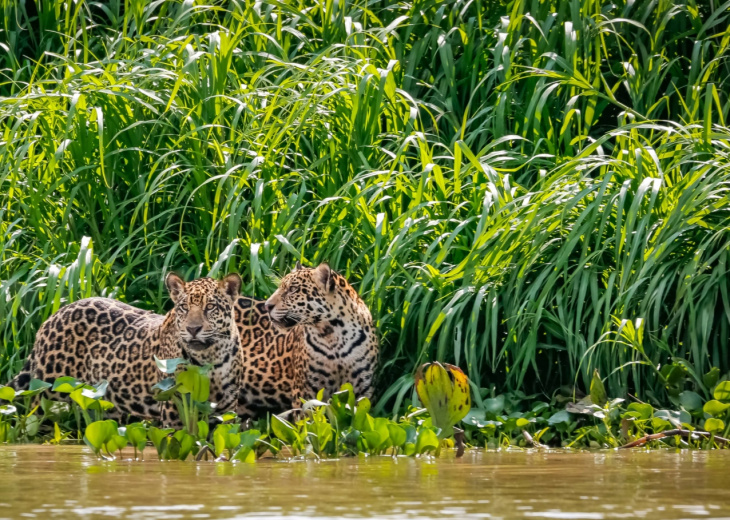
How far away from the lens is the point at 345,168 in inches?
242

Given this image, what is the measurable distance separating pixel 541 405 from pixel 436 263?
2.77 feet

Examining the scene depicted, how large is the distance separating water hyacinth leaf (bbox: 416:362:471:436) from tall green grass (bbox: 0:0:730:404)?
1.99 ft

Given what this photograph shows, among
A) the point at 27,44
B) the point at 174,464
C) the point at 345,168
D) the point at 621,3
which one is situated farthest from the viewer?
the point at 27,44

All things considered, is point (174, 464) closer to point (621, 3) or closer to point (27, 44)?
point (621, 3)

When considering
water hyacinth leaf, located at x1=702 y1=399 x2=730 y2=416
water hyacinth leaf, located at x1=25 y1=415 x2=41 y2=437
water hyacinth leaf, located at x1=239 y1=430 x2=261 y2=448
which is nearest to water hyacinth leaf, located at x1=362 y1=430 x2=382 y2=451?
water hyacinth leaf, located at x1=239 y1=430 x2=261 y2=448

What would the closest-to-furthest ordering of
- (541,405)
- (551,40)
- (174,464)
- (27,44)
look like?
(174,464) → (541,405) → (551,40) → (27,44)

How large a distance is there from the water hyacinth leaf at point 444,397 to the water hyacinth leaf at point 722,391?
1048 mm

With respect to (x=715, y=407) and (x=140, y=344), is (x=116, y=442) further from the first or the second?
(x=715, y=407)

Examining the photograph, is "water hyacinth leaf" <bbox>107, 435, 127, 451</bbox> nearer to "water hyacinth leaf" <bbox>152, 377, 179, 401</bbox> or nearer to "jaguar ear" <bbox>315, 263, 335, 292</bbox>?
"water hyacinth leaf" <bbox>152, 377, 179, 401</bbox>

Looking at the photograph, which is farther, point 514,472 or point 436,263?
point 436,263

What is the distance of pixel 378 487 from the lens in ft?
10.3

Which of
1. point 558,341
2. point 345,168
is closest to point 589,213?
point 558,341

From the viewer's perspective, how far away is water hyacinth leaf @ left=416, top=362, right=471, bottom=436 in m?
4.33

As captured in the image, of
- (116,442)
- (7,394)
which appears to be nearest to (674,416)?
(116,442)
